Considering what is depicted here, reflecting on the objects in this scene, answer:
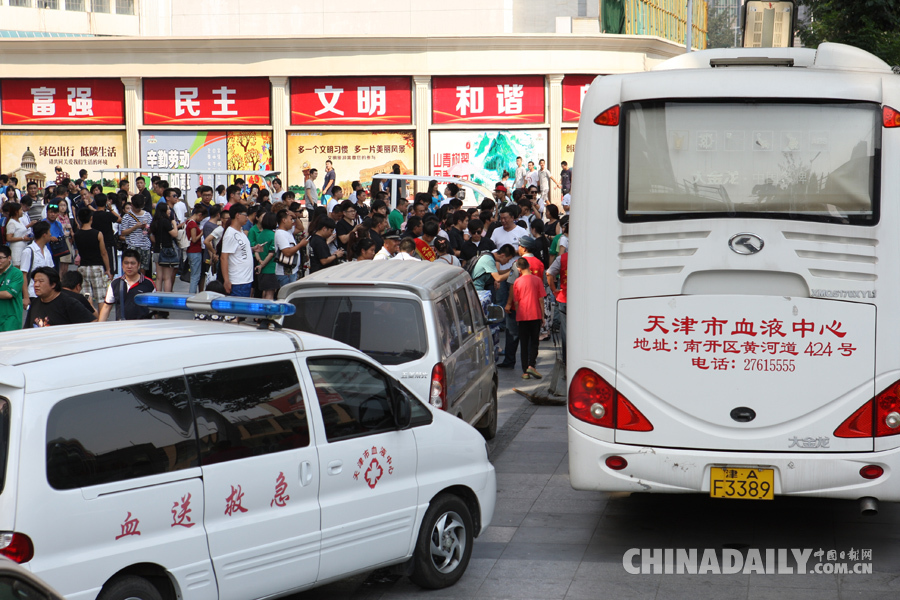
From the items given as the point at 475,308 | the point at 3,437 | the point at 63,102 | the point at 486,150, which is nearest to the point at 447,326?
the point at 475,308

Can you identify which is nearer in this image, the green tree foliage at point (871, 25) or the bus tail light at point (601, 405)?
the bus tail light at point (601, 405)

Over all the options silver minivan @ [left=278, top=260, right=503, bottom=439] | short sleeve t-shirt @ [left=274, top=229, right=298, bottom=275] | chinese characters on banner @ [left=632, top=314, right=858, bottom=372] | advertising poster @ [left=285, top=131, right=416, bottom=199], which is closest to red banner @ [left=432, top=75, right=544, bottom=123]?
advertising poster @ [left=285, top=131, right=416, bottom=199]

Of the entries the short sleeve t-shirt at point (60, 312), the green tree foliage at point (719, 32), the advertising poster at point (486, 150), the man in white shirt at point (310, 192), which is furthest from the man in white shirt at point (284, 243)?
the green tree foliage at point (719, 32)

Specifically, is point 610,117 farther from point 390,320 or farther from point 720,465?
point 390,320

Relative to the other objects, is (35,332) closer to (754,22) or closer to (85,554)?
(85,554)

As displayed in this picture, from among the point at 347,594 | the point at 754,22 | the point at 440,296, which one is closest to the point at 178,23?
the point at 754,22

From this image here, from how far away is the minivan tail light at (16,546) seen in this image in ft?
13.8

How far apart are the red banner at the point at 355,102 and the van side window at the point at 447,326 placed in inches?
984

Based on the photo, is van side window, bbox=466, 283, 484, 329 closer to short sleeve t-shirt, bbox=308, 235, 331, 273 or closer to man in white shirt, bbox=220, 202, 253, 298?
short sleeve t-shirt, bbox=308, 235, 331, 273

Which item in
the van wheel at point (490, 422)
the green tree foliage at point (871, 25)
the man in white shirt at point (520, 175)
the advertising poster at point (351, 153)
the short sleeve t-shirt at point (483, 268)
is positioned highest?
the green tree foliage at point (871, 25)

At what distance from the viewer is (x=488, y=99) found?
109 feet

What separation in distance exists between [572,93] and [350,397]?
28.7m

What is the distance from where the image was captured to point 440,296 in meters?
8.66

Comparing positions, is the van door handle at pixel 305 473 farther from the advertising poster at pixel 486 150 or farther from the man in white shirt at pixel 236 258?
the advertising poster at pixel 486 150
